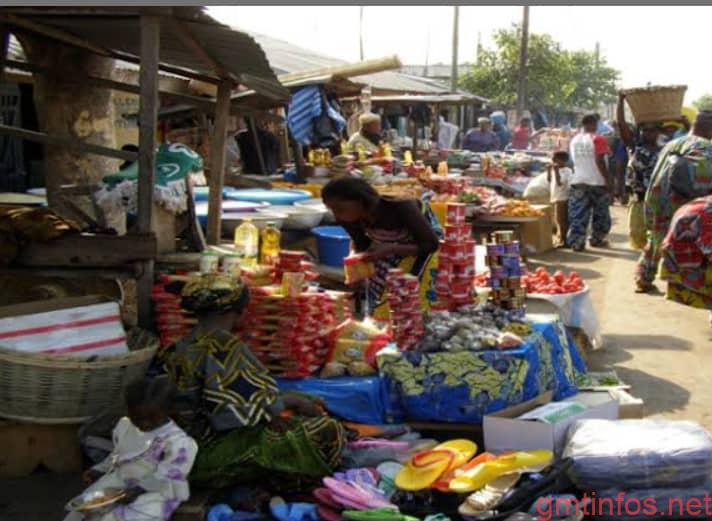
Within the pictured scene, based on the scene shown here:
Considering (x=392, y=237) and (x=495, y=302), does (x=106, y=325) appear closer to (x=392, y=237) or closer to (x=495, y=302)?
(x=392, y=237)

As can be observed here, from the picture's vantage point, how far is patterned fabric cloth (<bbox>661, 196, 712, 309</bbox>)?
21.4ft

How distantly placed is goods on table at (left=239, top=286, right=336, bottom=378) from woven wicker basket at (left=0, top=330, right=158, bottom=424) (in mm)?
766

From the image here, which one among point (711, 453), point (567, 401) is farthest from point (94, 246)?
point (711, 453)

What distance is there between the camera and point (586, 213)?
1220 centimetres

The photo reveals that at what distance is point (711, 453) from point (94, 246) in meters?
3.28

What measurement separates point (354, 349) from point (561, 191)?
27.3 ft

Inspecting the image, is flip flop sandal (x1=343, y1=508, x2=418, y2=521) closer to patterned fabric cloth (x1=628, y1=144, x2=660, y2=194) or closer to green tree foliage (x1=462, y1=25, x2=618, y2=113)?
patterned fabric cloth (x1=628, y1=144, x2=660, y2=194)

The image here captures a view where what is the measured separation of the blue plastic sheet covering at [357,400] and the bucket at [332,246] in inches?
111

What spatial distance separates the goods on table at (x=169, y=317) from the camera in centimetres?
505

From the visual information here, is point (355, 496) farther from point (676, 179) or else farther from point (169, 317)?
point (676, 179)

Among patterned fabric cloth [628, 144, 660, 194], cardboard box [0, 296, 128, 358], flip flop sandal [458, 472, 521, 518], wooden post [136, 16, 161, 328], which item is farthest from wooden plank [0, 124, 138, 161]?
patterned fabric cloth [628, 144, 660, 194]

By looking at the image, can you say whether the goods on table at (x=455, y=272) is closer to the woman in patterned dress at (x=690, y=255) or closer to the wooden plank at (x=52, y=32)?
the woman in patterned dress at (x=690, y=255)

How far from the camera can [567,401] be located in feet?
15.7

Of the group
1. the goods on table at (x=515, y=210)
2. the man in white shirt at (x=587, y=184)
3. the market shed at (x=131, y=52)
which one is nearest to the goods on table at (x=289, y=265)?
the market shed at (x=131, y=52)
